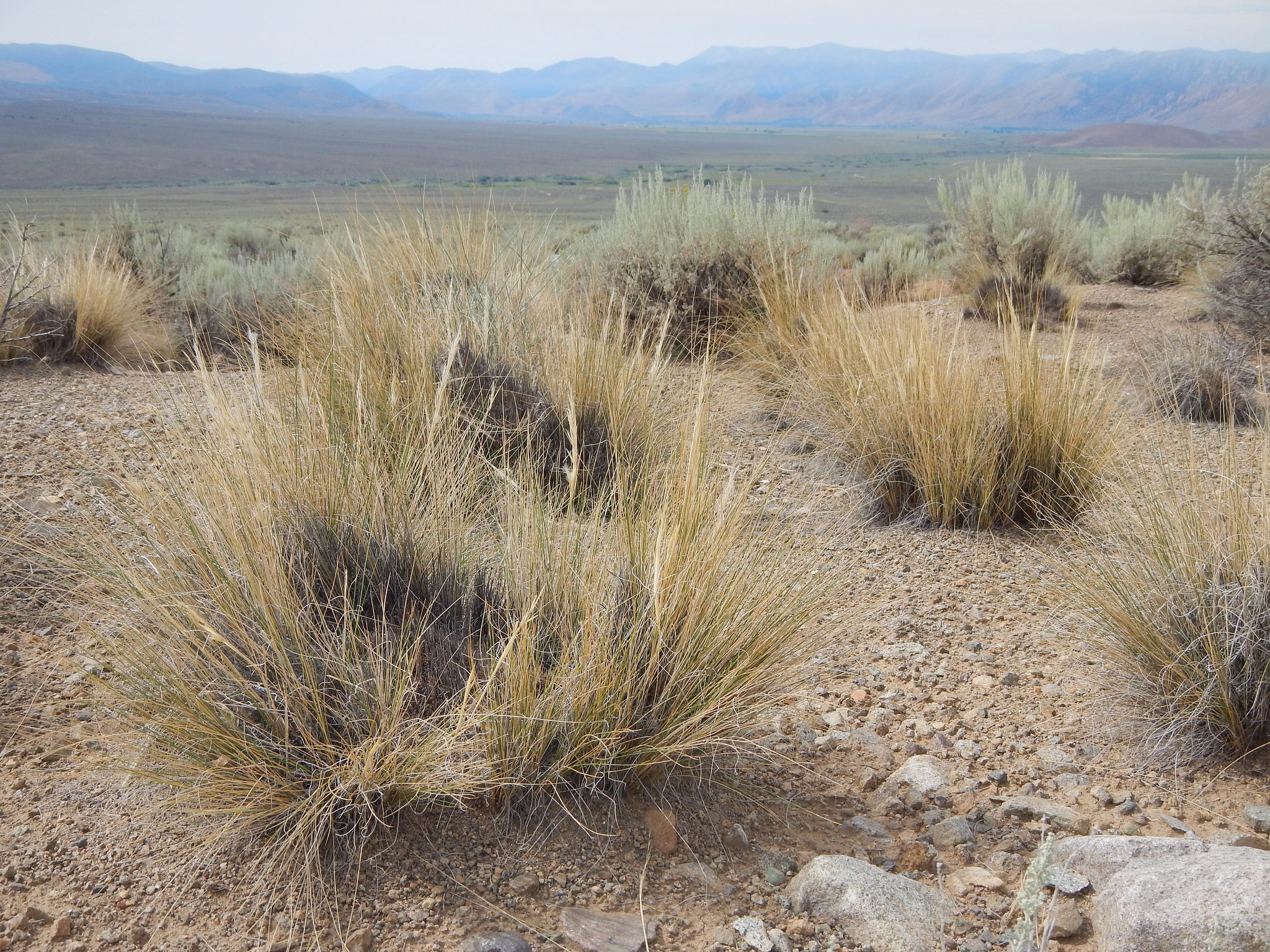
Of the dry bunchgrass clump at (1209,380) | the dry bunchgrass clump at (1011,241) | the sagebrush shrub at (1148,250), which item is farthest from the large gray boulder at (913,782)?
the sagebrush shrub at (1148,250)

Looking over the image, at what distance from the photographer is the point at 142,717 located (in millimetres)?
2035

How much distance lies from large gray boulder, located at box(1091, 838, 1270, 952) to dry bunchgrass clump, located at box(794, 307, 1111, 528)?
6.16 feet

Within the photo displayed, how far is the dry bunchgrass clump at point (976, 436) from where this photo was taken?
3787 millimetres

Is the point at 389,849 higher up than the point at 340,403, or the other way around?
the point at 340,403

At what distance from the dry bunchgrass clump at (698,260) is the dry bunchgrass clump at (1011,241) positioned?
1.82 meters

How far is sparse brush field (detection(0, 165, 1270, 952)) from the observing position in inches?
75.7

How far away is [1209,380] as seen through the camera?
5352 millimetres

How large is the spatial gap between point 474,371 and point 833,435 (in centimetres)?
163

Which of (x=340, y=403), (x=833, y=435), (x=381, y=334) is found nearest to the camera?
(x=340, y=403)

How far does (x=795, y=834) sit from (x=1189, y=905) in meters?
0.79

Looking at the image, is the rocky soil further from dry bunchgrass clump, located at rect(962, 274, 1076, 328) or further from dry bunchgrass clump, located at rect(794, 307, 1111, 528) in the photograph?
dry bunchgrass clump, located at rect(962, 274, 1076, 328)

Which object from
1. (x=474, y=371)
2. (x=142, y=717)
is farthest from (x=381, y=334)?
(x=142, y=717)

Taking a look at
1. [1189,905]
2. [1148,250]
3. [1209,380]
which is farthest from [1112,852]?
[1148,250]

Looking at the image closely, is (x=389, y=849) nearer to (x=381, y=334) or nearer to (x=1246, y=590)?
(x=1246, y=590)
